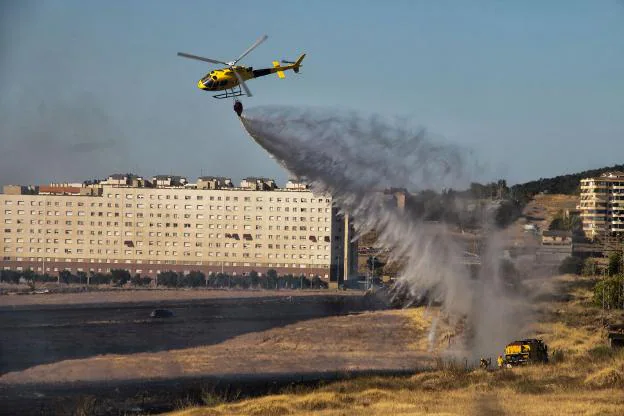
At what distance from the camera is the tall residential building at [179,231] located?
140250 millimetres

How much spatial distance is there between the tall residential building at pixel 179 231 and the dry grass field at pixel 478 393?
246ft

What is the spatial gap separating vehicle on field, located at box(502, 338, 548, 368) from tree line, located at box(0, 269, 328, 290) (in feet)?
266

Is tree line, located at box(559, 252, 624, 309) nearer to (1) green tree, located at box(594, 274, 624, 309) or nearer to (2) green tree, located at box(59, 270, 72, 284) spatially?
(1) green tree, located at box(594, 274, 624, 309)

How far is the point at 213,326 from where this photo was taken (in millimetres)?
99188

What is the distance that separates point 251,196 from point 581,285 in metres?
69.3

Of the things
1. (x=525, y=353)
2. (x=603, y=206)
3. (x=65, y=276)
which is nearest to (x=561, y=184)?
(x=603, y=206)

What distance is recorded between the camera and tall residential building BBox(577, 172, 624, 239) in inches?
5226

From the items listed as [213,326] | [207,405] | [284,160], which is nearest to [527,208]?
[284,160]

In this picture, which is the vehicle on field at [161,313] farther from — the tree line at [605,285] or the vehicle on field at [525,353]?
the vehicle on field at [525,353]

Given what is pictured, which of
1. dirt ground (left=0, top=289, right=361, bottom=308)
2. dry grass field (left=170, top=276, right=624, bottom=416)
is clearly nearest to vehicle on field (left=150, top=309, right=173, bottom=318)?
dirt ground (left=0, top=289, right=361, bottom=308)

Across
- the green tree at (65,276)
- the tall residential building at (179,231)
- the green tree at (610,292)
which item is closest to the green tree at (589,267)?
the green tree at (610,292)

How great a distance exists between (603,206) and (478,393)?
94528 millimetres

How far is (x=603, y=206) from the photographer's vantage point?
141 metres

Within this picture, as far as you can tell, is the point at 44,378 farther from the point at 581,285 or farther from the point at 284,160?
the point at 581,285
